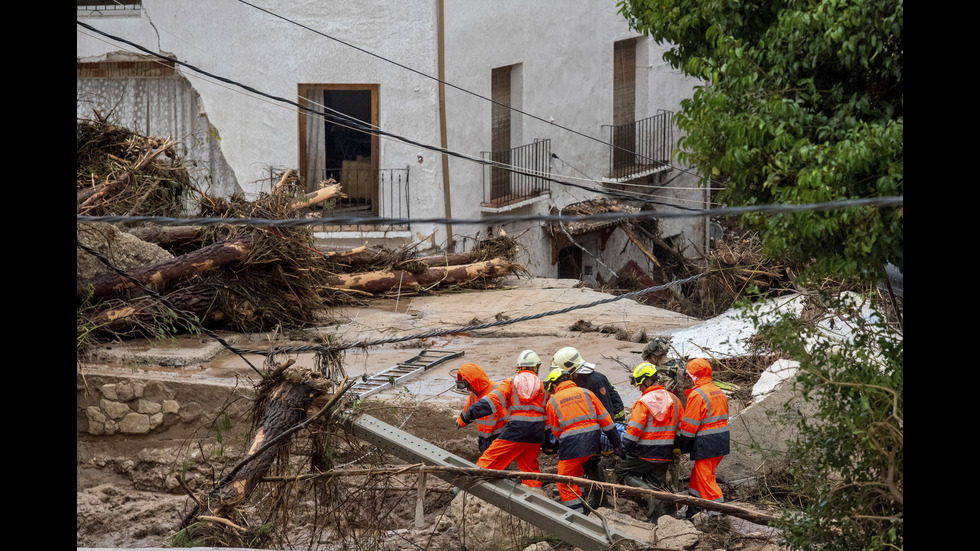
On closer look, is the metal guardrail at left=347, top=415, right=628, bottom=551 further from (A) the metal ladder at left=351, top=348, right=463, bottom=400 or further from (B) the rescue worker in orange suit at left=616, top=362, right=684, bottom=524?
(A) the metal ladder at left=351, top=348, right=463, bottom=400

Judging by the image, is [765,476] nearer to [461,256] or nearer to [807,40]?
A: [807,40]

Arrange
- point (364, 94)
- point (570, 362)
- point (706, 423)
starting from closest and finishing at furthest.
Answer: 1. point (706, 423)
2. point (570, 362)
3. point (364, 94)

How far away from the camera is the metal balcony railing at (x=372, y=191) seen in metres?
16.5

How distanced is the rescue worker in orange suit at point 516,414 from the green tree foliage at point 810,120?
270 cm

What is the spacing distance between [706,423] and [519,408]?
1.55 meters

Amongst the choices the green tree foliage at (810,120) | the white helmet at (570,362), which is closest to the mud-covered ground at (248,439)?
the white helmet at (570,362)

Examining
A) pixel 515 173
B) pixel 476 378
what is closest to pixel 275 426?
pixel 476 378

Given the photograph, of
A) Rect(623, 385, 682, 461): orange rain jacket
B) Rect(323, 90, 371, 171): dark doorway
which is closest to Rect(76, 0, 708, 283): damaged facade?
Rect(323, 90, 371, 171): dark doorway

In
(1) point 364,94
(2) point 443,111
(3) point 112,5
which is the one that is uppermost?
(3) point 112,5

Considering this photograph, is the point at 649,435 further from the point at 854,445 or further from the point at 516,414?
the point at 854,445

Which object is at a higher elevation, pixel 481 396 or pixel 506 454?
pixel 481 396

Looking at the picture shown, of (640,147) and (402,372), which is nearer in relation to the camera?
(402,372)

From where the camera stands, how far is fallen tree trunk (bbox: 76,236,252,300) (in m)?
9.75

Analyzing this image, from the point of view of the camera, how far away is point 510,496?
613 cm
